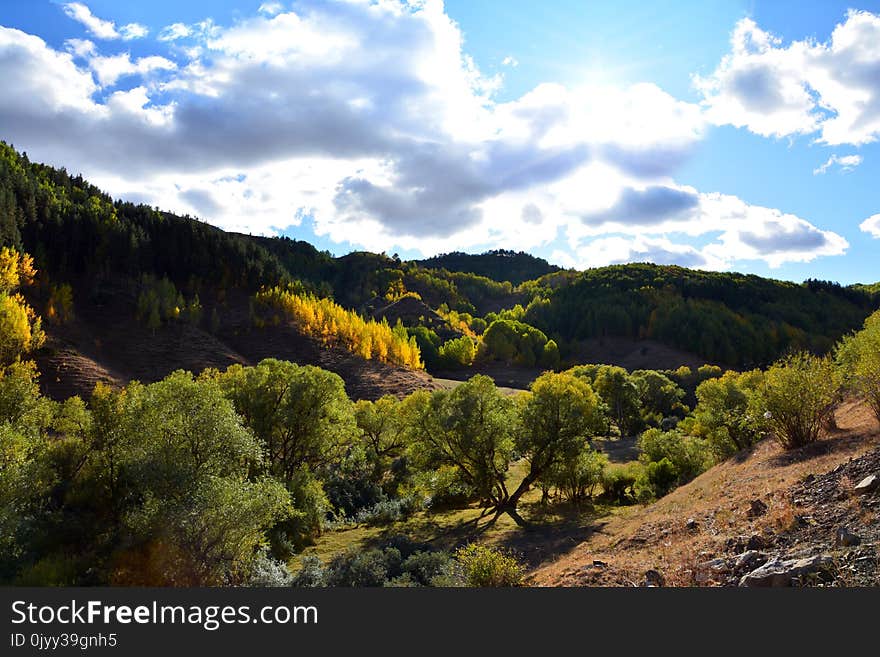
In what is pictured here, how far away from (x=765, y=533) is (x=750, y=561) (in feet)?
7.22

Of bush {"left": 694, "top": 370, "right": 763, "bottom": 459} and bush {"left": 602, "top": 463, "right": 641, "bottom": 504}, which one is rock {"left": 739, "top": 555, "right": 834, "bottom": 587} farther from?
bush {"left": 602, "top": 463, "right": 641, "bottom": 504}

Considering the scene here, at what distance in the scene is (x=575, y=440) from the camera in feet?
123

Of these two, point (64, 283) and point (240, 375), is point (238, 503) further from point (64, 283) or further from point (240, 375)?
point (64, 283)

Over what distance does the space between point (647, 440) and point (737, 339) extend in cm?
17070

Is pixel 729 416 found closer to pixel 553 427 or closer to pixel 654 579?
pixel 553 427

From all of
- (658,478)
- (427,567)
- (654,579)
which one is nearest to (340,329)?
(658,478)

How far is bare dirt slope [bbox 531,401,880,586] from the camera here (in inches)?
455

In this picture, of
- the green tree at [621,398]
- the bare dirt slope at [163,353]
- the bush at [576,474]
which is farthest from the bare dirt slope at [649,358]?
the bush at [576,474]

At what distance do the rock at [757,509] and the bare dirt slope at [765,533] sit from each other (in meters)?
0.03

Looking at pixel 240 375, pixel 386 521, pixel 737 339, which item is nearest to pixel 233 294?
pixel 240 375

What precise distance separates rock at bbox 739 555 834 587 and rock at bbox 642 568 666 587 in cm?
264

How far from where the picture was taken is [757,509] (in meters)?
16.5

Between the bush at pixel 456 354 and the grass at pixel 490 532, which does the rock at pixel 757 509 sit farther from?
the bush at pixel 456 354

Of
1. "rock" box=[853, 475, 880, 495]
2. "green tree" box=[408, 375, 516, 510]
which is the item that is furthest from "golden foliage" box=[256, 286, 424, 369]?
"rock" box=[853, 475, 880, 495]
